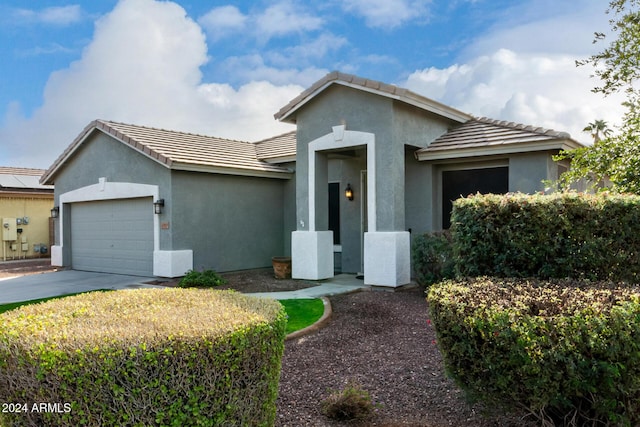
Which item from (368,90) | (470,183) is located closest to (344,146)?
(368,90)

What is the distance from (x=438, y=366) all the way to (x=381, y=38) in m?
8.50

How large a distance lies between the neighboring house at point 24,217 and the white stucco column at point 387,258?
1844 cm

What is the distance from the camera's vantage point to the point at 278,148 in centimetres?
1686

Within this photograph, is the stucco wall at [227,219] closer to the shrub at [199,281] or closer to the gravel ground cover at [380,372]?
the shrub at [199,281]

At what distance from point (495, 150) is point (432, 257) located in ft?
10.2

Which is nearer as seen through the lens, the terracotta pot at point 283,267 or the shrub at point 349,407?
the shrub at point 349,407

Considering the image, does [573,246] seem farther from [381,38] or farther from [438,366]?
[381,38]

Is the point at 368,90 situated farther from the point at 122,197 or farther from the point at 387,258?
the point at 122,197

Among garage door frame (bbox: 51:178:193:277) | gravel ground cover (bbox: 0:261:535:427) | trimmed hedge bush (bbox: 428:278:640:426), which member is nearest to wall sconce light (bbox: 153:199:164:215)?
garage door frame (bbox: 51:178:193:277)

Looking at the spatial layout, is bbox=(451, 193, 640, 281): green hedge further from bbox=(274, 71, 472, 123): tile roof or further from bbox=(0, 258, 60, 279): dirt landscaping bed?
bbox=(0, 258, 60, 279): dirt landscaping bed

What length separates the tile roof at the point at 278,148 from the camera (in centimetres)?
1569

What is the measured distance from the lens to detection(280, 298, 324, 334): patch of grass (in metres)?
7.51

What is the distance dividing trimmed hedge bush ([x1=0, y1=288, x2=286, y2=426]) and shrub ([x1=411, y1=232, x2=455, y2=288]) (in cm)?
664

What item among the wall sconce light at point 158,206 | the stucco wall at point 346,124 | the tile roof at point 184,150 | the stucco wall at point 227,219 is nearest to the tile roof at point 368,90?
the stucco wall at point 346,124
